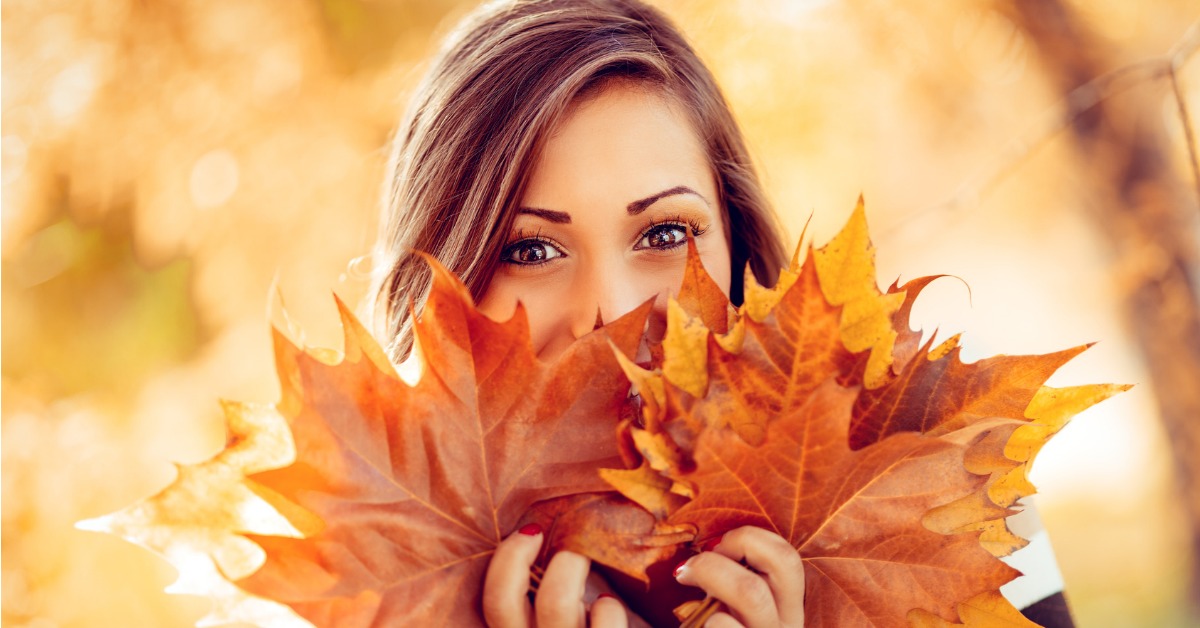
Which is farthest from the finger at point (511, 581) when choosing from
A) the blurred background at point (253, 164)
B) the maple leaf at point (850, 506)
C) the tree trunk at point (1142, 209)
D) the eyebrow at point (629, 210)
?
the tree trunk at point (1142, 209)

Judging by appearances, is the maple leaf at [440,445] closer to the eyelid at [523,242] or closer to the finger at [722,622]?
the finger at [722,622]

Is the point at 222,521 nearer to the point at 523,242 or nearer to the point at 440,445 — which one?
the point at 440,445

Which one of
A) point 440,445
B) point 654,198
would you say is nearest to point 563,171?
point 654,198

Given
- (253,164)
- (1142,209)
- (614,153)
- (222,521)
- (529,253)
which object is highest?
(1142,209)

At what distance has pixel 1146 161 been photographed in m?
2.90

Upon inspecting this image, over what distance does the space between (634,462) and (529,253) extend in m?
0.58

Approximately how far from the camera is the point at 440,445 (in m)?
0.65

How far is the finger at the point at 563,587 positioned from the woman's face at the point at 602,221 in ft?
1.38

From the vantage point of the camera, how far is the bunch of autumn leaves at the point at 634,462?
0.60 m

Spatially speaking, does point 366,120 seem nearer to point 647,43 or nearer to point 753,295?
point 647,43

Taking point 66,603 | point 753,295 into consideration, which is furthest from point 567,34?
point 66,603

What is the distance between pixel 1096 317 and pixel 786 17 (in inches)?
61.4

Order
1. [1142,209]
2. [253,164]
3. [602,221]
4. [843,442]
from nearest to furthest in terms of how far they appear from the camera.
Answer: [843,442]
[602,221]
[253,164]
[1142,209]

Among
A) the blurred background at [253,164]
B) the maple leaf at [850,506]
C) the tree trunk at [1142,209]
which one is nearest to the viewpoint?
the maple leaf at [850,506]
